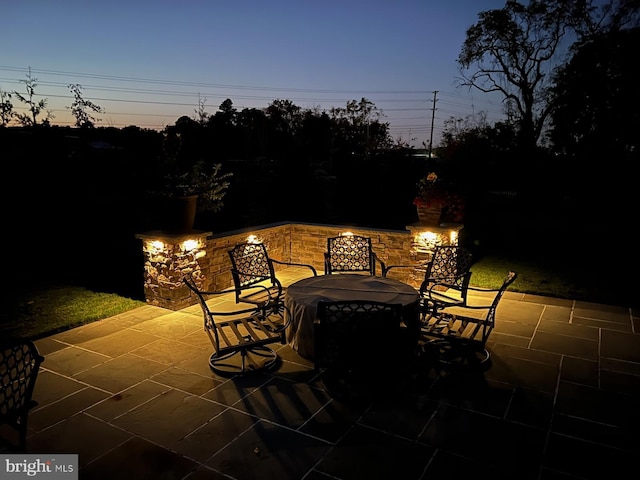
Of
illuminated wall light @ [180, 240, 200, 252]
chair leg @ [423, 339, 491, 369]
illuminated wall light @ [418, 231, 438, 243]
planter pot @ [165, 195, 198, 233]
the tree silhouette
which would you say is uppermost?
the tree silhouette

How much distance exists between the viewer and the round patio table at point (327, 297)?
4.00 m

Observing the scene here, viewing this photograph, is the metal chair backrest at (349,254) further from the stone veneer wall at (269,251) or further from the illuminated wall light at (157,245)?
the illuminated wall light at (157,245)

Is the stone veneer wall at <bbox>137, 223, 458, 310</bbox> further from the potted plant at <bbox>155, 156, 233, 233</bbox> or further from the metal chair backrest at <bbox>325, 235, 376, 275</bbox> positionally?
the metal chair backrest at <bbox>325, 235, 376, 275</bbox>

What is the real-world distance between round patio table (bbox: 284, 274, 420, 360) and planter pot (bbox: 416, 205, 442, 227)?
2000 millimetres

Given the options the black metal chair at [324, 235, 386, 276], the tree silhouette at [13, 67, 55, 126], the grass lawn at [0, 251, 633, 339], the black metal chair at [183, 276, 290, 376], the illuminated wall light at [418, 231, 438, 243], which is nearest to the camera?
the black metal chair at [183, 276, 290, 376]

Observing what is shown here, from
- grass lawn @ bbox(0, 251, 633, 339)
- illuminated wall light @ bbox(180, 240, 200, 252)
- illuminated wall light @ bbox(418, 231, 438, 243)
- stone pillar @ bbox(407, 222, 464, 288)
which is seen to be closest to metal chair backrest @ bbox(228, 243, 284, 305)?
illuminated wall light @ bbox(180, 240, 200, 252)

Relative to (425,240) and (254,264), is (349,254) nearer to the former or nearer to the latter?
(425,240)

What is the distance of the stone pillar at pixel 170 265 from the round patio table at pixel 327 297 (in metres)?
1.76

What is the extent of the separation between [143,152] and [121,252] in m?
4.34

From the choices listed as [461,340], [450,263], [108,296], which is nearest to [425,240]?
[450,263]

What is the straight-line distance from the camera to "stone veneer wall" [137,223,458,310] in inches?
219

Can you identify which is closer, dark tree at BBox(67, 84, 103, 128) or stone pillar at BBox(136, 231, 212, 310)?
stone pillar at BBox(136, 231, 212, 310)

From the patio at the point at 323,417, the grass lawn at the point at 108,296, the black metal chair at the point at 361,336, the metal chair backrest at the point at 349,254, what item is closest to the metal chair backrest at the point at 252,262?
the metal chair backrest at the point at 349,254

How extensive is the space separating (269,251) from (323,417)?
14.2 feet
